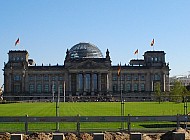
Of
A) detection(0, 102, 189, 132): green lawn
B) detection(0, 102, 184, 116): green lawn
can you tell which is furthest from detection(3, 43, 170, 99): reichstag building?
detection(0, 102, 189, 132): green lawn

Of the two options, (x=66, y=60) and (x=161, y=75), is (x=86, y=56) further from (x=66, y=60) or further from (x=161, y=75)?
(x=161, y=75)

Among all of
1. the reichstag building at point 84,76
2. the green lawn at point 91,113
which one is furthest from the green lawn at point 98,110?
the reichstag building at point 84,76

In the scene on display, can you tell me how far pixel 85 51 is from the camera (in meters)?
190

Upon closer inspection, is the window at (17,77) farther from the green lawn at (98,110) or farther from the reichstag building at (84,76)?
the green lawn at (98,110)

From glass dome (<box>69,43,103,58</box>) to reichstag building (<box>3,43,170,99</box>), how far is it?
6813 millimetres

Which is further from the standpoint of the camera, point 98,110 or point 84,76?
point 84,76

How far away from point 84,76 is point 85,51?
16699mm

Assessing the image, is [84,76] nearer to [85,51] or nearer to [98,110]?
[85,51]

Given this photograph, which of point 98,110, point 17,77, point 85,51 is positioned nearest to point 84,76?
point 85,51

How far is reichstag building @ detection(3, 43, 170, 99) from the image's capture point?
17912 cm

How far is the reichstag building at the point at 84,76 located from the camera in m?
179

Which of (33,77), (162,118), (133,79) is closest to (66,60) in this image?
(33,77)

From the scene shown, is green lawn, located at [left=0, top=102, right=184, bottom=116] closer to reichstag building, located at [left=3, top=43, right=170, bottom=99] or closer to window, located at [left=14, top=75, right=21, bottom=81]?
reichstag building, located at [left=3, top=43, right=170, bottom=99]

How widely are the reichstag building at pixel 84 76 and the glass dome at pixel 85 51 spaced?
22.4 feet
